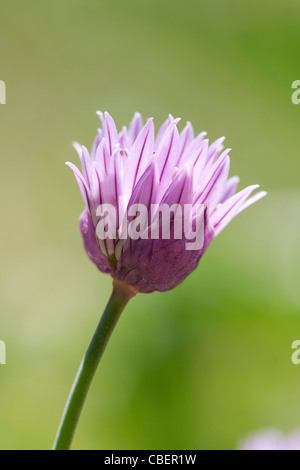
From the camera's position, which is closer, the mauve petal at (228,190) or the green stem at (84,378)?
the green stem at (84,378)

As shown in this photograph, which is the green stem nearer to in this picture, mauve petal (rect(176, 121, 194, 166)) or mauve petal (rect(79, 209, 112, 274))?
mauve petal (rect(79, 209, 112, 274))

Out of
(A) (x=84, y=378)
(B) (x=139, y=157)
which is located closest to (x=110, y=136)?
(B) (x=139, y=157)

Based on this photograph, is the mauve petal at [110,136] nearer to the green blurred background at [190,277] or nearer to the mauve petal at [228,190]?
the mauve petal at [228,190]

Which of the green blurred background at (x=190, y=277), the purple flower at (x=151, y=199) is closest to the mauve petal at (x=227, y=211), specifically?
the purple flower at (x=151, y=199)

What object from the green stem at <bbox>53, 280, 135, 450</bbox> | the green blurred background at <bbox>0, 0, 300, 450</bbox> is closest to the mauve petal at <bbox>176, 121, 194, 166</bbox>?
the green stem at <bbox>53, 280, 135, 450</bbox>

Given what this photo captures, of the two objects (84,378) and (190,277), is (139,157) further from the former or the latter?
(190,277)

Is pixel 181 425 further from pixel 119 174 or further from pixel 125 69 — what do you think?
pixel 125 69
